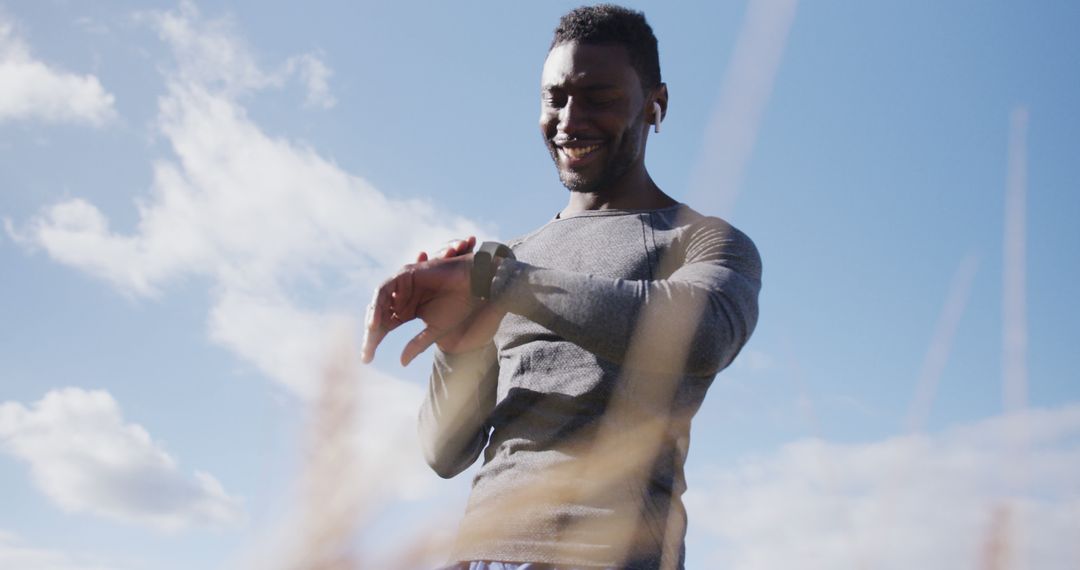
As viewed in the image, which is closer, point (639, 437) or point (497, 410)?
point (639, 437)

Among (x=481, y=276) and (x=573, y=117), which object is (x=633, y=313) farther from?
(x=573, y=117)

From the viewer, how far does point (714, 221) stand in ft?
9.75

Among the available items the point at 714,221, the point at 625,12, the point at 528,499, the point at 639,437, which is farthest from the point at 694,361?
the point at 625,12

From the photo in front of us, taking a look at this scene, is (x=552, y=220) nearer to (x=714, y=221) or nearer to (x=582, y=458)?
(x=714, y=221)

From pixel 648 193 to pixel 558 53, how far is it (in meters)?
0.59

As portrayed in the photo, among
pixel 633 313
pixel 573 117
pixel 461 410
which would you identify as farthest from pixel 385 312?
pixel 573 117

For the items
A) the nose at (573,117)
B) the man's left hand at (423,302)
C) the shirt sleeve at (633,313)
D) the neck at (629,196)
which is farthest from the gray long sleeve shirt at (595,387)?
the nose at (573,117)

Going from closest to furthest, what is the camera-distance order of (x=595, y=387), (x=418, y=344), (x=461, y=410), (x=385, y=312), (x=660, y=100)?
(x=385, y=312), (x=418, y=344), (x=595, y=387), (x=461, y=410), (x=660, y=100)

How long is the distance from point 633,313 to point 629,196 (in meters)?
1.13

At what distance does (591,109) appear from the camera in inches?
123

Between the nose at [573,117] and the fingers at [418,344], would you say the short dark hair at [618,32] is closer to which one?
the nose at [573,117]

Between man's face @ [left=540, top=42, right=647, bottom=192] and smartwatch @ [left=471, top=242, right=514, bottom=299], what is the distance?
35.5 inches

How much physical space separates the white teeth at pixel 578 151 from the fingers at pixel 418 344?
1055mm

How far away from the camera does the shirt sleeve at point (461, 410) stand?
2990 millimetres
